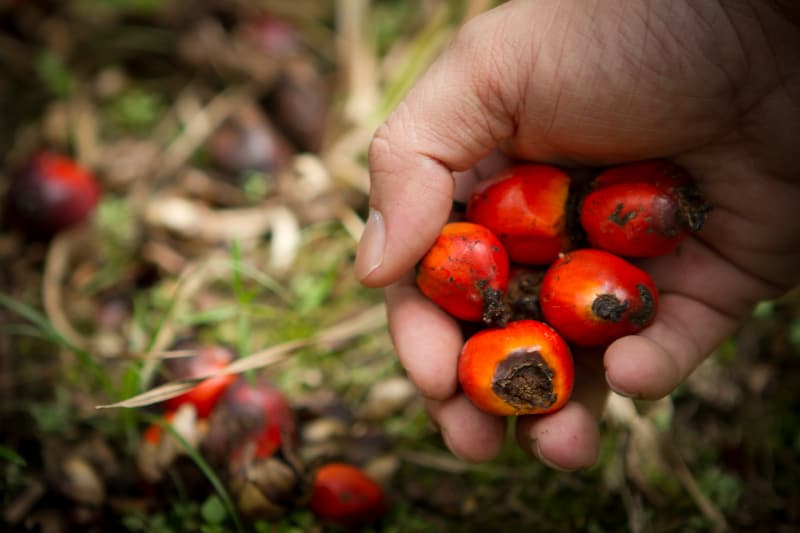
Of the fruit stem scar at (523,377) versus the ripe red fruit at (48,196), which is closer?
the fruit stem scar at (523,377)

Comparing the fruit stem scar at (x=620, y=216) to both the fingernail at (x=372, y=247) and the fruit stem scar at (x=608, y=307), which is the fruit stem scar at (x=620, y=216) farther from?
the fingernail at (x=372, y=247)

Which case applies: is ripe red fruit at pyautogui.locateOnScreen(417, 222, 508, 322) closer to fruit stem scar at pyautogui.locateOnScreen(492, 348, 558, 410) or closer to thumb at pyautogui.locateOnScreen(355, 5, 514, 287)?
thumb at pyautogui.locateOnScreen(355, 5, 514, 287)

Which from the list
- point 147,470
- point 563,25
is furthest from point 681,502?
point 147,470

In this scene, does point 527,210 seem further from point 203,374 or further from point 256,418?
point 203,374

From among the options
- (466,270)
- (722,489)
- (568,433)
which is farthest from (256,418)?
(722,489)

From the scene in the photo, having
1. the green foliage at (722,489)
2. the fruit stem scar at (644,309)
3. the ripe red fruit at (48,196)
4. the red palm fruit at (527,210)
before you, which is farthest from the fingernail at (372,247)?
the ripe red fruit at (48,196)

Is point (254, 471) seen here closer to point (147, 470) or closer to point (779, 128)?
point (147, 470)
